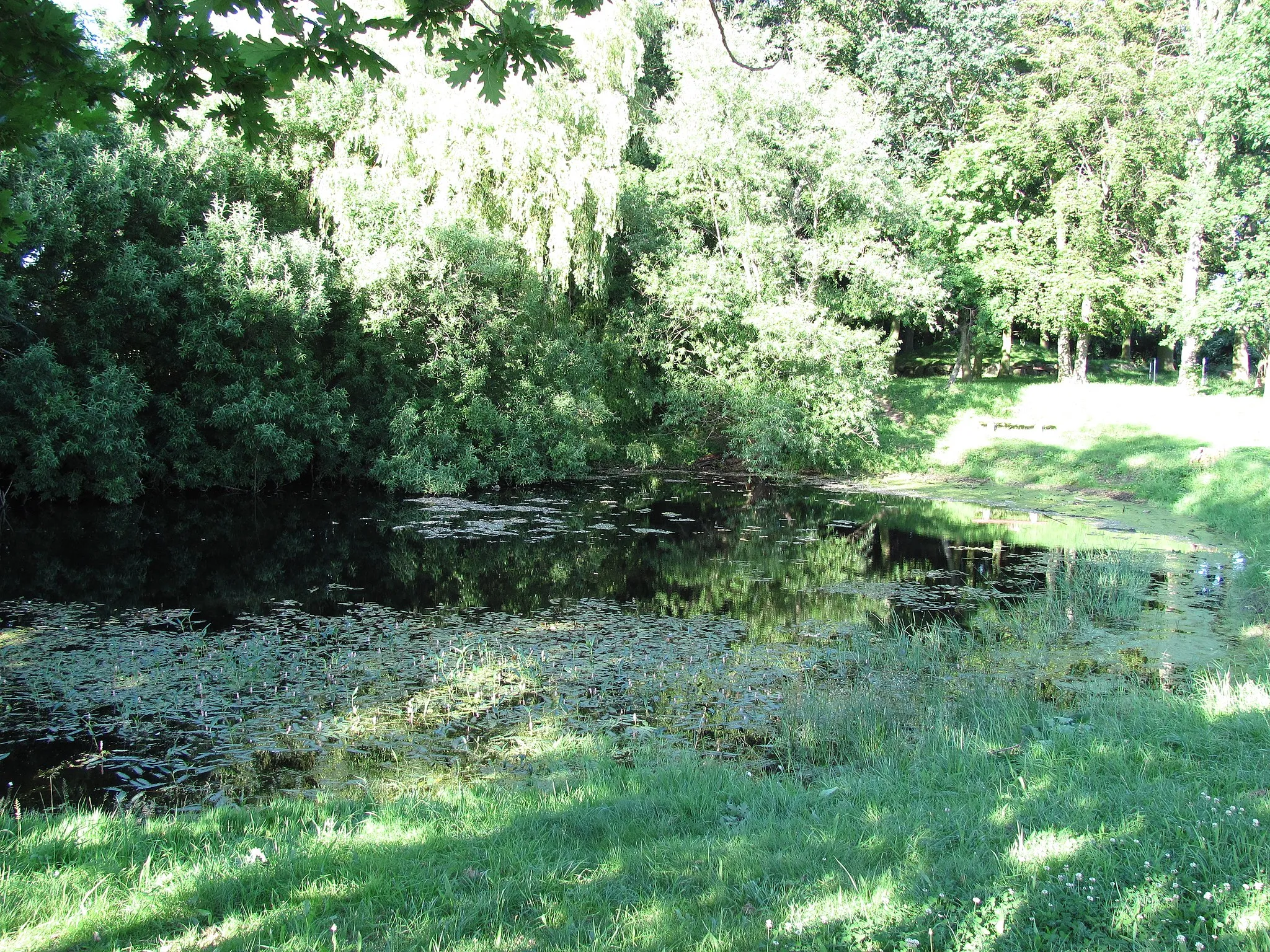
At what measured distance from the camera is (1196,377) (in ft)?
93.6

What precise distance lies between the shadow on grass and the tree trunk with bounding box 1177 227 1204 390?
24.1 metres

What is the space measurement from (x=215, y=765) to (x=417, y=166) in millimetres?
17998

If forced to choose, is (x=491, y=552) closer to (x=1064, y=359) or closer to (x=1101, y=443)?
(x=1101, y=443)

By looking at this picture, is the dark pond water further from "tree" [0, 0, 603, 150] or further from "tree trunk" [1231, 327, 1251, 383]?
"tree trunk" [1231, 327, 1251, 383]

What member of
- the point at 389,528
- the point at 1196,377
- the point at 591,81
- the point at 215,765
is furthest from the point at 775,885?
the point at 1196,377

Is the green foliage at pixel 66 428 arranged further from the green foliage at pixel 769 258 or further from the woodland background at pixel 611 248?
the green foliage at pixel 769 258

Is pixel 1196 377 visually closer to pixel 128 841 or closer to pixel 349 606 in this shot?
pixel 349 606

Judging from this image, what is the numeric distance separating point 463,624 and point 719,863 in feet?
22.5

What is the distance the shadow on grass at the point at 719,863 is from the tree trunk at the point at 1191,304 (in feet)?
79.2

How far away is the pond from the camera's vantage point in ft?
21.5

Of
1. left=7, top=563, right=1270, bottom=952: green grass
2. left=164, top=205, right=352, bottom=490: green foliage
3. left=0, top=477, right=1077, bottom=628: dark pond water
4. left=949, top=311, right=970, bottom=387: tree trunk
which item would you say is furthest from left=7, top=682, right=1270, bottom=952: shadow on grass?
left=949, top=311, right=970, bottom=387: tree trunk

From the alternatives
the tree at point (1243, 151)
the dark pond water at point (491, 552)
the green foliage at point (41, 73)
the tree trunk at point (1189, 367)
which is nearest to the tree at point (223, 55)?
the green foliage at point (41, 73)

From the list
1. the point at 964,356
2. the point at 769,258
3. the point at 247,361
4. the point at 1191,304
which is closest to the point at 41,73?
the point at 247,361

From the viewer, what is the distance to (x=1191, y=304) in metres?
25.2
